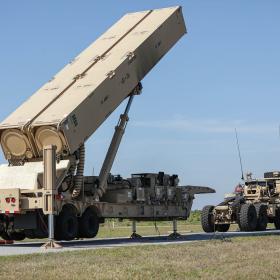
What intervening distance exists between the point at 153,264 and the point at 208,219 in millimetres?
15798

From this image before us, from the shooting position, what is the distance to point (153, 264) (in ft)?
41.5

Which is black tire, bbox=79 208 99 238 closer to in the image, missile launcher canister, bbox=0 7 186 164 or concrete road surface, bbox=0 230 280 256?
concrete road surface, bbox=0 230 280 256

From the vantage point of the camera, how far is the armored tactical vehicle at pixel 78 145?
1989 cm

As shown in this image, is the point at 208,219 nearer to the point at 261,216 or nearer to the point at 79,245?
the point at 261,216

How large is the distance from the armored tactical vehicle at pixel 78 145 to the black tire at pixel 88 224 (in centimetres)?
3

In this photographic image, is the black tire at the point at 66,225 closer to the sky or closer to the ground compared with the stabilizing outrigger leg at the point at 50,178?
closer to the ground

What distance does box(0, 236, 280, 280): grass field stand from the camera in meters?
11.2

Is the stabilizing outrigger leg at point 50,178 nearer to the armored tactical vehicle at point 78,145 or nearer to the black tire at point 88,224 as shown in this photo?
the armored tactical vehicle at point 78,145

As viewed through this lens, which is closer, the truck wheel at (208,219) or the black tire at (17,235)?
the black tire at (17,235)

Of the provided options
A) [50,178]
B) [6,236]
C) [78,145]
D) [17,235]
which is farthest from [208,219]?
[50,178]

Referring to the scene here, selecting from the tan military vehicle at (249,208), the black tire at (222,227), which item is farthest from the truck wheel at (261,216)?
the black tire at (222,227)

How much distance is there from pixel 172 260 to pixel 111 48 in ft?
37.6

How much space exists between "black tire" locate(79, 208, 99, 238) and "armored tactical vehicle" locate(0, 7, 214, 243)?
3 centimetres

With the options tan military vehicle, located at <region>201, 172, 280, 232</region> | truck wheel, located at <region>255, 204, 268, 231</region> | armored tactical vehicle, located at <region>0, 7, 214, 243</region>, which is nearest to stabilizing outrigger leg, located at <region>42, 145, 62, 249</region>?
armored tactical vehicle, located at <region>0, 7, 214, 243</region>
